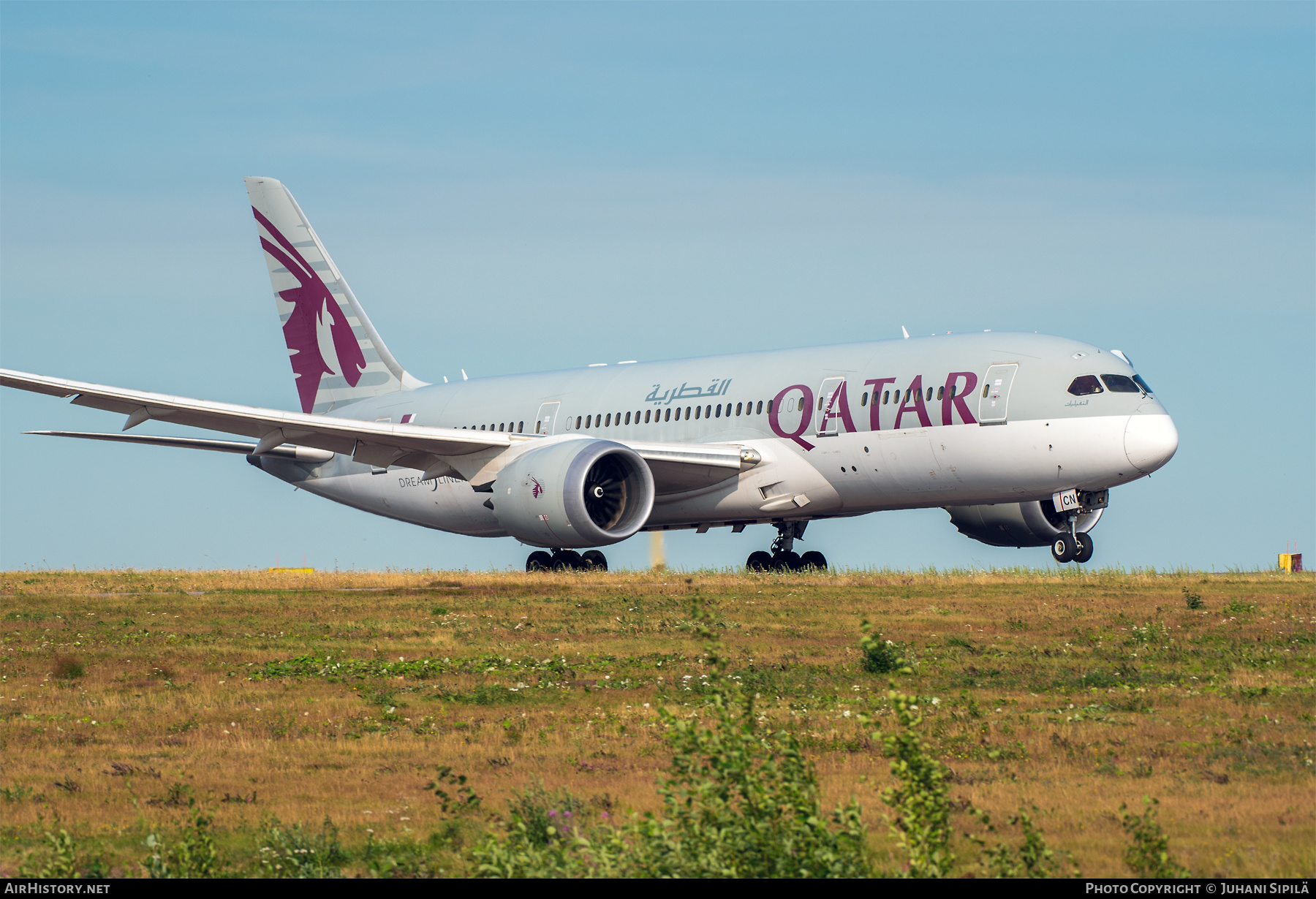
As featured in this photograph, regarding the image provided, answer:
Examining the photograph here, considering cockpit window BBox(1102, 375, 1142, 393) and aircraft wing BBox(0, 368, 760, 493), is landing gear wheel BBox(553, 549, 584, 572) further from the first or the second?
cockpit window BBox(1102, 375, 1142, 393)

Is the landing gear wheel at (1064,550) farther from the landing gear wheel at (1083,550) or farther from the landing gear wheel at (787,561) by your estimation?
the landing gear wheel at (787,561)

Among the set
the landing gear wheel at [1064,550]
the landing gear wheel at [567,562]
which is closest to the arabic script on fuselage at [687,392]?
the landing gear wheel at [567,562]

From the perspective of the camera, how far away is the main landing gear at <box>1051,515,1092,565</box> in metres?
27.0

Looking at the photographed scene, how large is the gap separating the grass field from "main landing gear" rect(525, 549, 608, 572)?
30.2 feet

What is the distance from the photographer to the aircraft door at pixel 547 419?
107ft

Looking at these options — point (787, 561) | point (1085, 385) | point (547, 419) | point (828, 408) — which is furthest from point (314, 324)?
point (1085, 385)

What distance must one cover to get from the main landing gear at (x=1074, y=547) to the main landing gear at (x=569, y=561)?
956cm

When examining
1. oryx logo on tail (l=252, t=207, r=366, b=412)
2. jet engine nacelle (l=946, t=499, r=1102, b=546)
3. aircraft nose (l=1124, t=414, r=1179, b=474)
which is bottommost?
jet engine nacelle (l=946, t=499, r=1102, b=546)

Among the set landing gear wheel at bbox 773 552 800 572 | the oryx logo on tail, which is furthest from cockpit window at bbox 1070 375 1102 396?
the oryx logo on tail

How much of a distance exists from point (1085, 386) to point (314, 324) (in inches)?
829
